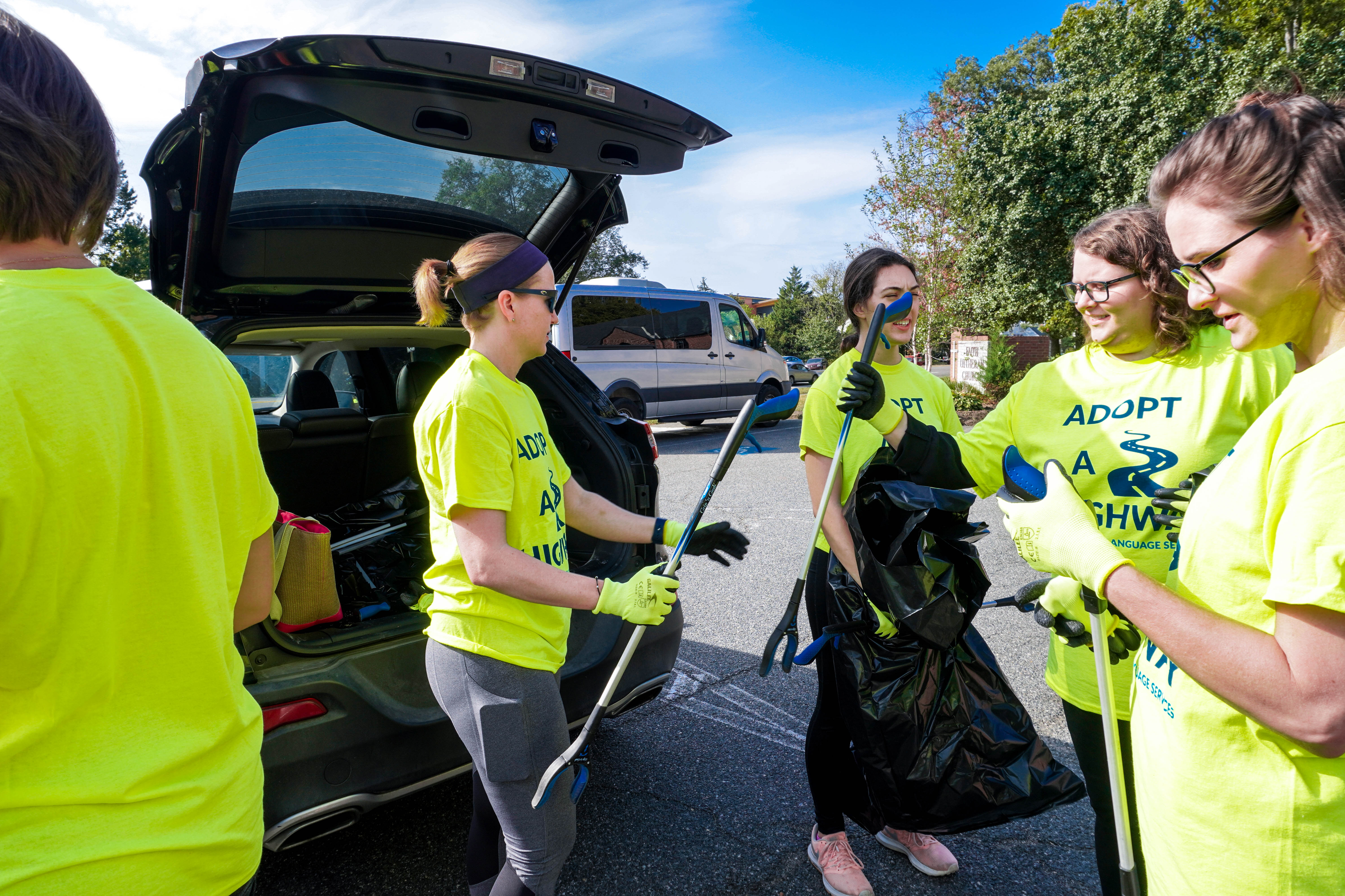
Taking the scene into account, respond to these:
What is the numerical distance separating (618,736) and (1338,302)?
2730 millimetres

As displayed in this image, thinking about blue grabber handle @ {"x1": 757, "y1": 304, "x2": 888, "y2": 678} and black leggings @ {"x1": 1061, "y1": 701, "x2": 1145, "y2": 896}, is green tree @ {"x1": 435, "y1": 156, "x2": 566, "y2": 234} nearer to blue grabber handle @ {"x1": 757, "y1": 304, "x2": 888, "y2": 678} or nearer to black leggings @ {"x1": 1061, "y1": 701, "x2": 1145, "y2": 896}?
blue grabber handle @ {"x1": 757, "y1": 304, "x2": 888, "y2": 678}

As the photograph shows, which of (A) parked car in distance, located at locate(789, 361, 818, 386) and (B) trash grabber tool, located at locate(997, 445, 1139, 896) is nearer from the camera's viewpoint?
(B) trash grabber tool, located at locate(997, 445, 1139, 896)

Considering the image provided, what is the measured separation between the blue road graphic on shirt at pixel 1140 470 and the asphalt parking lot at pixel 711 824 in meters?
1.28

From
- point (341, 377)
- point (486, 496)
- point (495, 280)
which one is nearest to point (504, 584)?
point (486, 496)

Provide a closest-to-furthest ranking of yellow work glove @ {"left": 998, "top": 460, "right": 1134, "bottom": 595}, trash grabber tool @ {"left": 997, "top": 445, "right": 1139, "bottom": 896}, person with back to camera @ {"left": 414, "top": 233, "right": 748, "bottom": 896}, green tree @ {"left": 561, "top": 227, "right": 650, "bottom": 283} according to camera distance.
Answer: yellow work glove @ {"left": 998, "top": 460, "right": 1134, "bottom": 595} < trash grabber tool @ {"left": 997, "top": 445, "right": 1139, "bottom": 896} < person with back to camera @ {"left": 414, "top": 233, "right": 748, "bottom": 896} < green tree @ {"left": 561, "top": 227, "right": 650, "bottom": 283}

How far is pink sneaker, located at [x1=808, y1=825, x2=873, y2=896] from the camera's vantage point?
2.14 meters

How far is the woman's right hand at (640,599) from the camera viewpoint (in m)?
1.61

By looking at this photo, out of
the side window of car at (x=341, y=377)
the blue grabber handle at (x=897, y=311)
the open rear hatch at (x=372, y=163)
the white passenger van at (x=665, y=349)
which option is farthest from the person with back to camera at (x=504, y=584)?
the white passenger van at (x=665, y=349)

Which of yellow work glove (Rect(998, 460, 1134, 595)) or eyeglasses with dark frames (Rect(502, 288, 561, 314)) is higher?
eyeglasses with dark frames (Rect(502, 288, 561, 314))

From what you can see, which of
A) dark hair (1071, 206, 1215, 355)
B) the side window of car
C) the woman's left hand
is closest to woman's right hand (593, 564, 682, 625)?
the woman's left hand

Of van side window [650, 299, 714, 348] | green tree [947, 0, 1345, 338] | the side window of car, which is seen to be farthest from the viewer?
green tree [947, 0, 1345, 338]

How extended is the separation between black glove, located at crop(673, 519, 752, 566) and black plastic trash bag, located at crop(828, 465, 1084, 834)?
29 centimetres

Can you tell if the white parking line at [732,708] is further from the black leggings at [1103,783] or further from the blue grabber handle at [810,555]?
the black leggings at [1103,783]

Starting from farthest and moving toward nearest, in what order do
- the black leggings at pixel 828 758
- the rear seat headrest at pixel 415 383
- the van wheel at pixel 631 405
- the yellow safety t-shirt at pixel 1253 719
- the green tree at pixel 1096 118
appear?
the green tree at pixel 1096 118 → the van wheel at pixel 631 405 → the rear seat headrest at pixel 415 383 → the black leggings at pixel 828 758 → the yellow safety t-shirt at pixel 1253 719
